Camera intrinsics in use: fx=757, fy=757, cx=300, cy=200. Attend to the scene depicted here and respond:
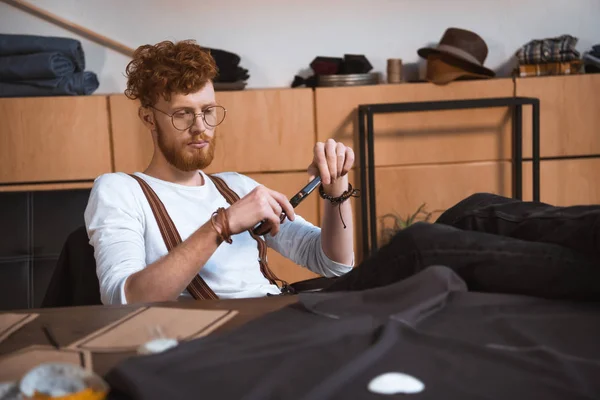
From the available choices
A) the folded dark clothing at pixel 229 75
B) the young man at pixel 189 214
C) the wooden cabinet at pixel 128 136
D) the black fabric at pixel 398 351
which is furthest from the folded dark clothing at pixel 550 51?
the black fabric at pixel 398 351

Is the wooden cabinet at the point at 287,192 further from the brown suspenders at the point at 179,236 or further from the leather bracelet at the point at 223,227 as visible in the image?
the leather bracelet at the point at 223,227

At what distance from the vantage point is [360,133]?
3.24 metres

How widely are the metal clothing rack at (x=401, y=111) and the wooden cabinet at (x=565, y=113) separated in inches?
3.7

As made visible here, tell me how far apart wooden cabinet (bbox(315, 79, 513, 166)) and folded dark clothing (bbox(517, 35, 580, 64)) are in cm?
22

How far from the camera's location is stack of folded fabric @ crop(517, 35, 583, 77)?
3.39 m

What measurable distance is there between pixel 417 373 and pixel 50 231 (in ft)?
5.42

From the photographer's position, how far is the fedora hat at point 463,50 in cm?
331

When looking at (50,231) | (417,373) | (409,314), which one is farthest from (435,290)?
(50,231)

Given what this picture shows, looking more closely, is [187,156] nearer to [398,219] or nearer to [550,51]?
[398,219]

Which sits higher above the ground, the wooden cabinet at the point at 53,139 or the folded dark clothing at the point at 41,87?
the folded dark clothing at the point at 41,87

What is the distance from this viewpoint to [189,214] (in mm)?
1807

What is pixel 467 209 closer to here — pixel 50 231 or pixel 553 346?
pixel 553 346

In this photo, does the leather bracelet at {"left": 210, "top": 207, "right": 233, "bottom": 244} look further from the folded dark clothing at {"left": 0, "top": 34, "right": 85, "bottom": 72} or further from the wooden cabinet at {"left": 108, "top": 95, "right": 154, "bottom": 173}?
the folded dark clothing at {"left": 0, "top": 34, "right": 85, "bottom": 72}

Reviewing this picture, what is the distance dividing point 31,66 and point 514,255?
266cm
